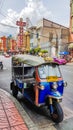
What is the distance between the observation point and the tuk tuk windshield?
7.49 meters

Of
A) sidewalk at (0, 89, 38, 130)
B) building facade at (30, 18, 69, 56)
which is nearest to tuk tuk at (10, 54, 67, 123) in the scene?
sidewalk at (0, 89, 38, 130)

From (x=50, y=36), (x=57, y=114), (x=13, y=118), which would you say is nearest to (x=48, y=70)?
(x=57, y=114)

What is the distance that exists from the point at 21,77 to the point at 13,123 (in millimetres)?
3411

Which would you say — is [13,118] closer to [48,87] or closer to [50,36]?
[48,87]

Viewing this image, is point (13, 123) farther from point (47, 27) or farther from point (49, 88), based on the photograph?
point (47, 27)

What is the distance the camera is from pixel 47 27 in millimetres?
60969

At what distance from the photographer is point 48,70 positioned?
7625 millimetres

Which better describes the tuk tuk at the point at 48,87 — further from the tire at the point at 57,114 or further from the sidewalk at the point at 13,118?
the sidewalk at the point at 13,118

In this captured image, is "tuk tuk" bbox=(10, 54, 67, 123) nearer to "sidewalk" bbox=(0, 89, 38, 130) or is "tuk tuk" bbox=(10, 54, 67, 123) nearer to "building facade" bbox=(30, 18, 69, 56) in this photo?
"sidewalk" bbox=(0, 89, 38, 130)

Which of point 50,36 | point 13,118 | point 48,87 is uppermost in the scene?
point 50,36

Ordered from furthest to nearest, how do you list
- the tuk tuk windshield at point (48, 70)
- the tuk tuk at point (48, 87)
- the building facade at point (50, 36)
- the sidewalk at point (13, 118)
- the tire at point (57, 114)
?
the building facade at point (50, 36), the tuk tuk windshield at point (48, 70), the tuk tuk at point (48, 87), the tire at point (57, 114), the sidewalk at point (13, 118)

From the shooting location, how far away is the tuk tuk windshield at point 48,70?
7494 mm

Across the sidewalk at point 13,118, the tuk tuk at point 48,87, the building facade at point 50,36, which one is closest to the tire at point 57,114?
the tuk tuk at point 48,87

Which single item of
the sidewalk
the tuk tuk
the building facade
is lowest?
the sidewalk
